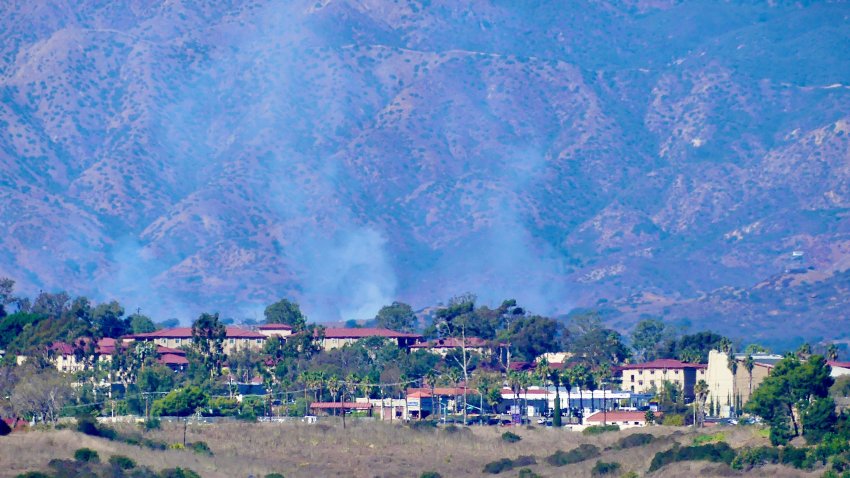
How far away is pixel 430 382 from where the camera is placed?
593 ft

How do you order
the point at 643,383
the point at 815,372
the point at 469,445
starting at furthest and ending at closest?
the point at 643,383 → the point at 469,445 → the point at 815,372

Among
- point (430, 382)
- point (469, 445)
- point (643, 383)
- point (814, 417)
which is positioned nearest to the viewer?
point (814, 417)

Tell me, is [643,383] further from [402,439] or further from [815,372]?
[815,372]

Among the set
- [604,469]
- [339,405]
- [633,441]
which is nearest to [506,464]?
[604,469]

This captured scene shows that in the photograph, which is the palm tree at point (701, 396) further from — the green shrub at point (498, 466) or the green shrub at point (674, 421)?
the green shrub at point (498, 466)

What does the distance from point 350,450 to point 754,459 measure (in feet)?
116

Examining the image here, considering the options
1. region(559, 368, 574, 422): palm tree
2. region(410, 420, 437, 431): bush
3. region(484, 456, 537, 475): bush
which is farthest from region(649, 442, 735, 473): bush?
region(559, 368, 574, 422): palm tree

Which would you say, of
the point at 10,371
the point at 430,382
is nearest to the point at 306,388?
the point at 430,382

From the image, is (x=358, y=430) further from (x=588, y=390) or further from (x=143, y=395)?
(x=588, y=390)

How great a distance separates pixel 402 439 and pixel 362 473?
1732cm

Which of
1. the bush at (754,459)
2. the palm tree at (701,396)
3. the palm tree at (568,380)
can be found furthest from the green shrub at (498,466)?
the palm tree at (568,380)

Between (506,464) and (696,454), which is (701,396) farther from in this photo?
(696,454)

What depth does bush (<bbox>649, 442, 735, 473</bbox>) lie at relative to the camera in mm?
120125

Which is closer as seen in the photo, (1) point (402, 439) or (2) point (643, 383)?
(1) point (402, 439)
